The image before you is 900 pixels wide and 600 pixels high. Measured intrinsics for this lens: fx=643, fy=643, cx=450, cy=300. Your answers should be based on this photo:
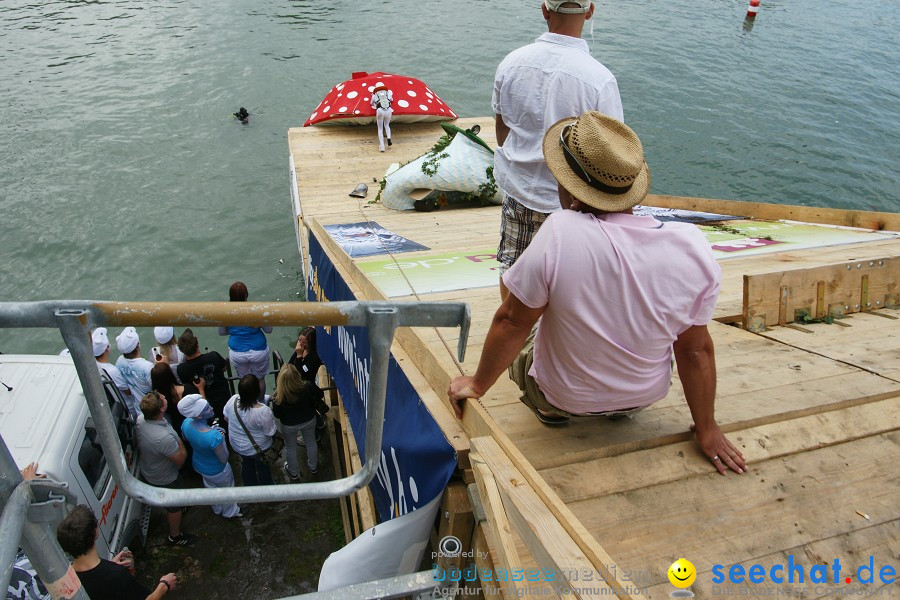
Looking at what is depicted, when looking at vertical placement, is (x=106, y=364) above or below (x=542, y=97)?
below

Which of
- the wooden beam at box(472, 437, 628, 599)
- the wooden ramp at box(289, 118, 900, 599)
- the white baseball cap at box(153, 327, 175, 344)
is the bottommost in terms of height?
the white baseball cap at box(153, 327, 175, 344)

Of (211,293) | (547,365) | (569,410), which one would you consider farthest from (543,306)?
(211,293)

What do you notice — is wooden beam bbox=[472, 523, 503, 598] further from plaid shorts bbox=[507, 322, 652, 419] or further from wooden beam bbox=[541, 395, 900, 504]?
plaid shorts bbox=[507, 322, 652, 419]

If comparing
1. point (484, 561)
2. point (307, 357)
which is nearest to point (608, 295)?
point (484, 561)

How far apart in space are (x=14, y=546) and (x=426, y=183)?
6.93 meters

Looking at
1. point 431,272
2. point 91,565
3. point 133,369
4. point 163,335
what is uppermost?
point 431,272

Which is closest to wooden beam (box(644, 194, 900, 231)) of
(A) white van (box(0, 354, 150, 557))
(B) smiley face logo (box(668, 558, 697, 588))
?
(B) smiley face logo (box(668, 558, 697, 588))

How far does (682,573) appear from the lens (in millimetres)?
2041

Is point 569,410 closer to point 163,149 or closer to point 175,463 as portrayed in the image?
point 175,463

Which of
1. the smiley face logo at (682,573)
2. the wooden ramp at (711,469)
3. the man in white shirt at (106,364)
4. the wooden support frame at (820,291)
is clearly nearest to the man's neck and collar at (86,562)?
the man in white shirt at (106,364)

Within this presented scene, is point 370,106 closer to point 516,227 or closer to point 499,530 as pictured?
point 516,227

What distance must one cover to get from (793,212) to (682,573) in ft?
19.6

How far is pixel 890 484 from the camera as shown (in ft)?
7.94

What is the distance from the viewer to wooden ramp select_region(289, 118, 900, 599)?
2.03 meters
